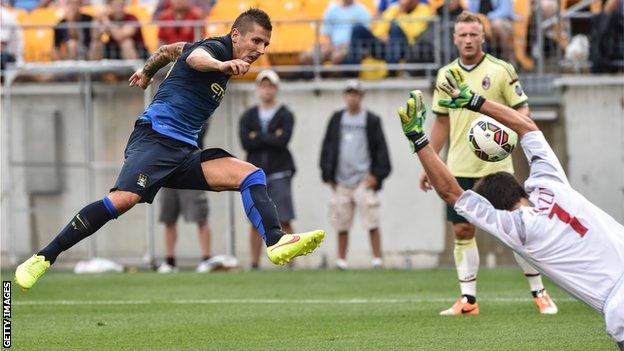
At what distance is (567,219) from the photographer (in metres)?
7.70

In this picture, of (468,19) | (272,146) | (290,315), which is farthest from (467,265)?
(272,146)

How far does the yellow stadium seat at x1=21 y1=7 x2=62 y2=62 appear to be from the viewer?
20.6 metres

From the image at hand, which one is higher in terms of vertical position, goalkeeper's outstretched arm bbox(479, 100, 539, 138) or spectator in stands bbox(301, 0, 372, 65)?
spectator in stands bbox(301, 0, 372, 65)

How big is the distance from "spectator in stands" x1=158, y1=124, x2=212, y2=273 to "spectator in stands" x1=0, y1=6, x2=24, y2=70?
135 inches

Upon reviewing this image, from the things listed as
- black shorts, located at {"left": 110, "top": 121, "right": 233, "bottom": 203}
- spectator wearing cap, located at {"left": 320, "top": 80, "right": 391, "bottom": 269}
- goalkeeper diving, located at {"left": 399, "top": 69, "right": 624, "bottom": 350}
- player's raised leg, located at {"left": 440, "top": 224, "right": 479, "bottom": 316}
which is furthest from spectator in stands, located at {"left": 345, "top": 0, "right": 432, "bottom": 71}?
goalkeeper diving, located at {"left": 399, "top": 69, "right": 624, "bottom": 350}

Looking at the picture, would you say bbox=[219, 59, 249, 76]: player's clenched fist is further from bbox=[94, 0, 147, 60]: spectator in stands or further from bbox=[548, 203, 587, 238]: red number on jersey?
bbox=[94, 0, 147, 60]: spectator in stands

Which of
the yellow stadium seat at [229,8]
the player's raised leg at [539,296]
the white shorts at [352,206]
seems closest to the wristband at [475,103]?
the player's raised leg at [539,296]

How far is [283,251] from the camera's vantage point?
9.27m

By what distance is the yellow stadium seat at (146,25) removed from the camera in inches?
806

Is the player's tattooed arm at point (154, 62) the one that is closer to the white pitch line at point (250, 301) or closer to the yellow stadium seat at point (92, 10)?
the white pitch line at point (250, 301)

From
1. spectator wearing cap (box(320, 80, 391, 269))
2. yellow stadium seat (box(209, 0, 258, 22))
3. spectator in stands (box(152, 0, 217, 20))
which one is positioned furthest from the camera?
yellow stadium seat (box(209, 0, 258, 22))

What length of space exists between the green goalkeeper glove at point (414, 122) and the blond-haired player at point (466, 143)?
12.3ft

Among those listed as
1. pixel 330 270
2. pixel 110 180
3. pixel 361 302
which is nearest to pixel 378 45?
pixel 330 270

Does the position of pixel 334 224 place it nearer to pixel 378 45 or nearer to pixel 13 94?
pixel 378 45
